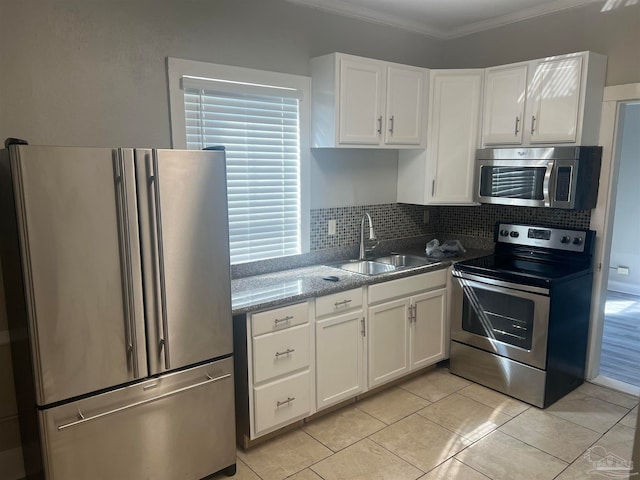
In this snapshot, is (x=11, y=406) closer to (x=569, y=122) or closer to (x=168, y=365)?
(x=168, y=365)

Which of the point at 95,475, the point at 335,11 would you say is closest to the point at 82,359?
the point at 95,475

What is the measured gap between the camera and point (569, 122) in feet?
10.1

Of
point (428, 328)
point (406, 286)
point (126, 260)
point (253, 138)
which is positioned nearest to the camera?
point (126, 260)

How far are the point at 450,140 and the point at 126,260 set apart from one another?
8.47 ft

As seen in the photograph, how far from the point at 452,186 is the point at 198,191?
221 cm

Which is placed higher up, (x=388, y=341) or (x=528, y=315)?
(x=528, y=315)

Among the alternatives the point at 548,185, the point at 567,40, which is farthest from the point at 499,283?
the point at 567,40

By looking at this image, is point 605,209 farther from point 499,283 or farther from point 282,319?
point 282,319

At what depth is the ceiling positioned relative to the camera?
3.25m

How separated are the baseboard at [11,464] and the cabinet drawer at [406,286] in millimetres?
2108

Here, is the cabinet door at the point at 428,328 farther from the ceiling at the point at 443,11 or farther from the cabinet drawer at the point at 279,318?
the ceiling at the point at 443,11

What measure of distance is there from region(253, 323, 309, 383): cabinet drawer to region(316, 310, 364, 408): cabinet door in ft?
0.40

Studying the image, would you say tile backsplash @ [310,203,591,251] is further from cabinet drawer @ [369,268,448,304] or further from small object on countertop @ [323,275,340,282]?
cabinet drawer @ [369,268,448,304]

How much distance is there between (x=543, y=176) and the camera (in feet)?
10.4
